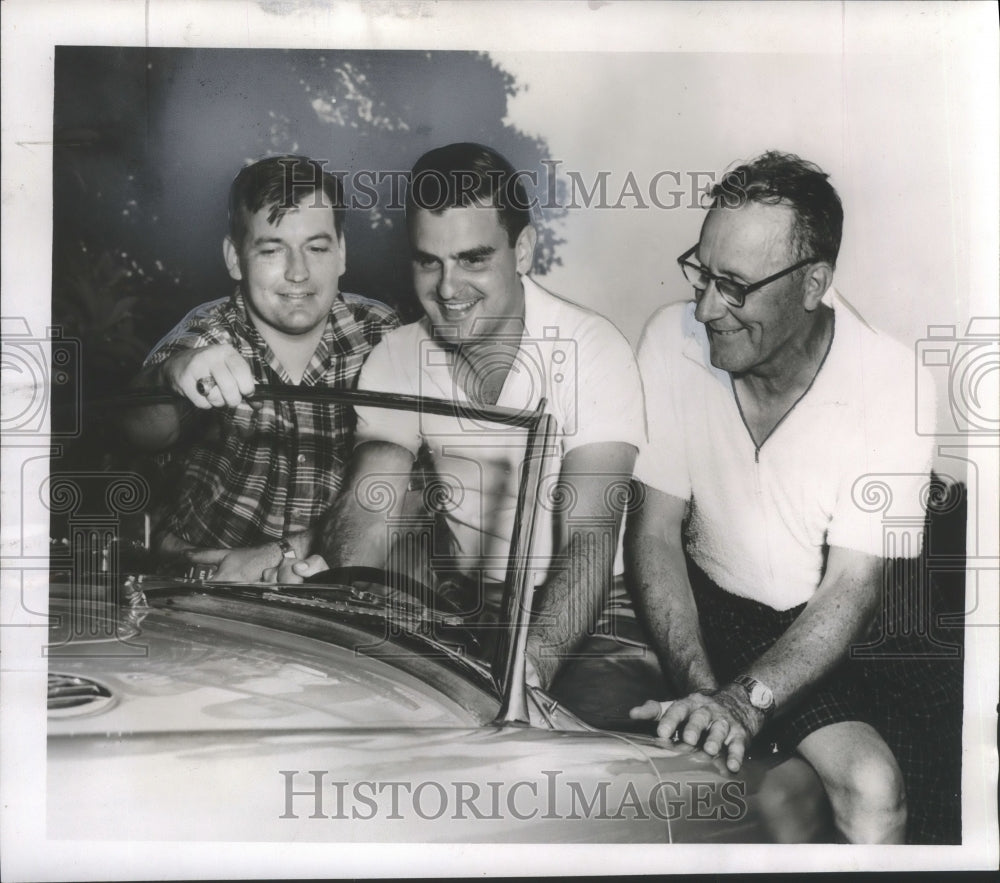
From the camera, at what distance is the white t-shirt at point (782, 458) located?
2578mm

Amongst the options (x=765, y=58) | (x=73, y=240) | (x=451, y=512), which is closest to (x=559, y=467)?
(x=451, y=512)

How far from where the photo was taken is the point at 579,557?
2566 mm

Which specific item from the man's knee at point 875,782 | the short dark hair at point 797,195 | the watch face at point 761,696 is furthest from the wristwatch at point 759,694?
the short dark hair at point 797,195

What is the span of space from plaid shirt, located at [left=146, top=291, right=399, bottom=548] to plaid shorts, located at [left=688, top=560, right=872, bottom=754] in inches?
40.6

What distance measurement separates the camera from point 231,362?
8.58ft

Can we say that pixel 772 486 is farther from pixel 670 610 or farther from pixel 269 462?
pixel 269 462

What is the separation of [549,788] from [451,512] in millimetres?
788

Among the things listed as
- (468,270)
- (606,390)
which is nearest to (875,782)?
(606,390)

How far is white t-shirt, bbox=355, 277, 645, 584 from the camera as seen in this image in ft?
8.45

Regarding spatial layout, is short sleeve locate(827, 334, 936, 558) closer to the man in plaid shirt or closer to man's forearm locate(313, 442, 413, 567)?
man's forearm locate(313, 442, 413, 567)

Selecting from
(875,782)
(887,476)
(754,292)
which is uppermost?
(754,292)

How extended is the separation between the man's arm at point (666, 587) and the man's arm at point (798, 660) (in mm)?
64

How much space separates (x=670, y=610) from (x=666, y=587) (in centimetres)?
6

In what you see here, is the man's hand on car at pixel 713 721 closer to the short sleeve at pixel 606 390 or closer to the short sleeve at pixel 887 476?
the short sleeve at pixel 887 476
